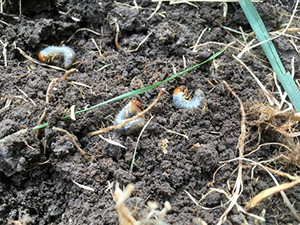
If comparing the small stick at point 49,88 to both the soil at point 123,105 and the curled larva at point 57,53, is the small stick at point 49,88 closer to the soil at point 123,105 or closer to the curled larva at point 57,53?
the soil at point 123,105

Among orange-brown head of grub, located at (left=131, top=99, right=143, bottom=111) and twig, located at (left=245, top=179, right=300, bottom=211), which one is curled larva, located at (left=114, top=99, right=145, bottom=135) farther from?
twig, located at (left=245, top=179, right=300, bottom=211)

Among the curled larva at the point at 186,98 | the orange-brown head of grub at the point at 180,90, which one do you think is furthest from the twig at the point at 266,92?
the orange-brown head of grub at the point at 180,90

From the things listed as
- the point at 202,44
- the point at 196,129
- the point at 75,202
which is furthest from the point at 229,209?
the point at 202,44

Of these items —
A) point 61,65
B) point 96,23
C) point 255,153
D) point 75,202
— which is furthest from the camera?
point 96,23

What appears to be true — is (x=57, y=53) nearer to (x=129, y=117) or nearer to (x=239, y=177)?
(x=129, y=117)

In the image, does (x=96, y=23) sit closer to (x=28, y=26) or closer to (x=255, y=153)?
(x=28, y=26)

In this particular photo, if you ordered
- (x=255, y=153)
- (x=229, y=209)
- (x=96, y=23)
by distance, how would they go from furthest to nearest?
(x=96, y=23)
(x=255, y=153)
(x=229, y=209)

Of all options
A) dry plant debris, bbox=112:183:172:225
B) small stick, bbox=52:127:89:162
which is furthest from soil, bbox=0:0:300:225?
dry plant debris, bbox=112:183:172:225
